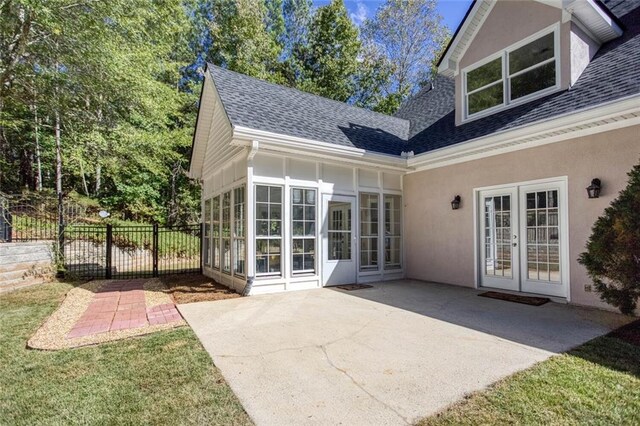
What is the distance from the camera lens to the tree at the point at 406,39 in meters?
21.7

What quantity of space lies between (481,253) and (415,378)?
5.27 metres

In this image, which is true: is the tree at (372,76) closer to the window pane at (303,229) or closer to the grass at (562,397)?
the window pane at (303,229)

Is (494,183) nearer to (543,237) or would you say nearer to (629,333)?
(543,237)

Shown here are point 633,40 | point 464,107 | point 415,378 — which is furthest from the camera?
point 464,107

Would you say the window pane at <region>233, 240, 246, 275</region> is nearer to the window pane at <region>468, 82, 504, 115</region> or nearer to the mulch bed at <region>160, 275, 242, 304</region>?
the mulch bed at <region>160, 275, 242, 304</region>

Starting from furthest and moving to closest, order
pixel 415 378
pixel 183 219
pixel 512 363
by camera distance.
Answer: pixel 183 219
pixel 512 363
pixel 415 378

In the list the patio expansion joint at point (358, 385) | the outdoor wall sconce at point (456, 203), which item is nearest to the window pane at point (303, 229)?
the outdoor wall sconce at point (456, 203)

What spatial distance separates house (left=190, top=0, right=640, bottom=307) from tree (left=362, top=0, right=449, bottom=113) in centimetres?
1507

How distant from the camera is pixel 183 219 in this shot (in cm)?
1969

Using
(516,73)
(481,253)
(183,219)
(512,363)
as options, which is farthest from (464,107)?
(183,219)

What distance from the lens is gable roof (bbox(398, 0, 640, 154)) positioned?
5.61 meters

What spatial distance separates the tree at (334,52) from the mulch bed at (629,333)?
808 inches

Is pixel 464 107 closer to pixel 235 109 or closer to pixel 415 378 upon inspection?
pixel 235 109

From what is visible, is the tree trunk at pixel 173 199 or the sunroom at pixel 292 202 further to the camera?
the tree trunk at pixel 173 199
